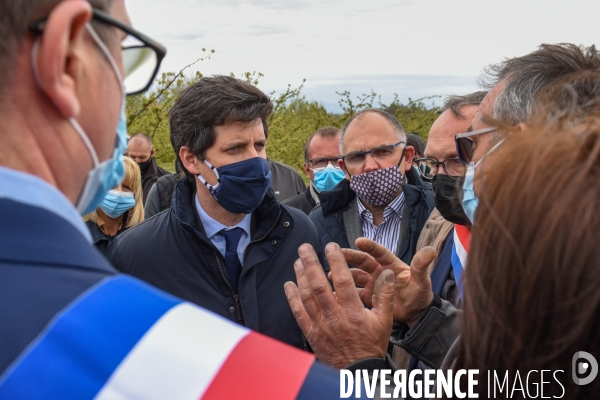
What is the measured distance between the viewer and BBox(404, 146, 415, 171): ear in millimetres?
5293

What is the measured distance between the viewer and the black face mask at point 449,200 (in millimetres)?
3142

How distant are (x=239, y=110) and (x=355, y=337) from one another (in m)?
2.10

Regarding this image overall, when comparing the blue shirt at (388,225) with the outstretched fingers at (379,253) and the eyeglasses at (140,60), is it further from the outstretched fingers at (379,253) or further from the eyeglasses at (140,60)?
the eyeglasses at (140,60)

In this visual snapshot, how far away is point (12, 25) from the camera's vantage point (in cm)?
103

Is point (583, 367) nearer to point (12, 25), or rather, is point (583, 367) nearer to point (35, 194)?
point (35, 194)

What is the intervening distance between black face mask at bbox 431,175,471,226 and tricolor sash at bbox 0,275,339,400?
208 centimetres

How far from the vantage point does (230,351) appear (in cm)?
96

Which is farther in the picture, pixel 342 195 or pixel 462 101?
pixel 342 195

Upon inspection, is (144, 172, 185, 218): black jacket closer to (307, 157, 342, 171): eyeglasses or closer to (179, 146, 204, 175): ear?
(307, 157, 342, 171): eyeglasses

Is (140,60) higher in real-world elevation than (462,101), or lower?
higher

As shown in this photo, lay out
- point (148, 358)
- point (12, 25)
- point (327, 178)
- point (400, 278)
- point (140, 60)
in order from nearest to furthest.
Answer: point (148, 358)
point (12, 25)
point (140, 60)
point (400, 278)
point (327, 178)

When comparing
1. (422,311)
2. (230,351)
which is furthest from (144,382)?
(422,311)

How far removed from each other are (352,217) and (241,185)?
1655 mm

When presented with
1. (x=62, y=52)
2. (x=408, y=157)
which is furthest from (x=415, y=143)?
(x=62, y=52)
